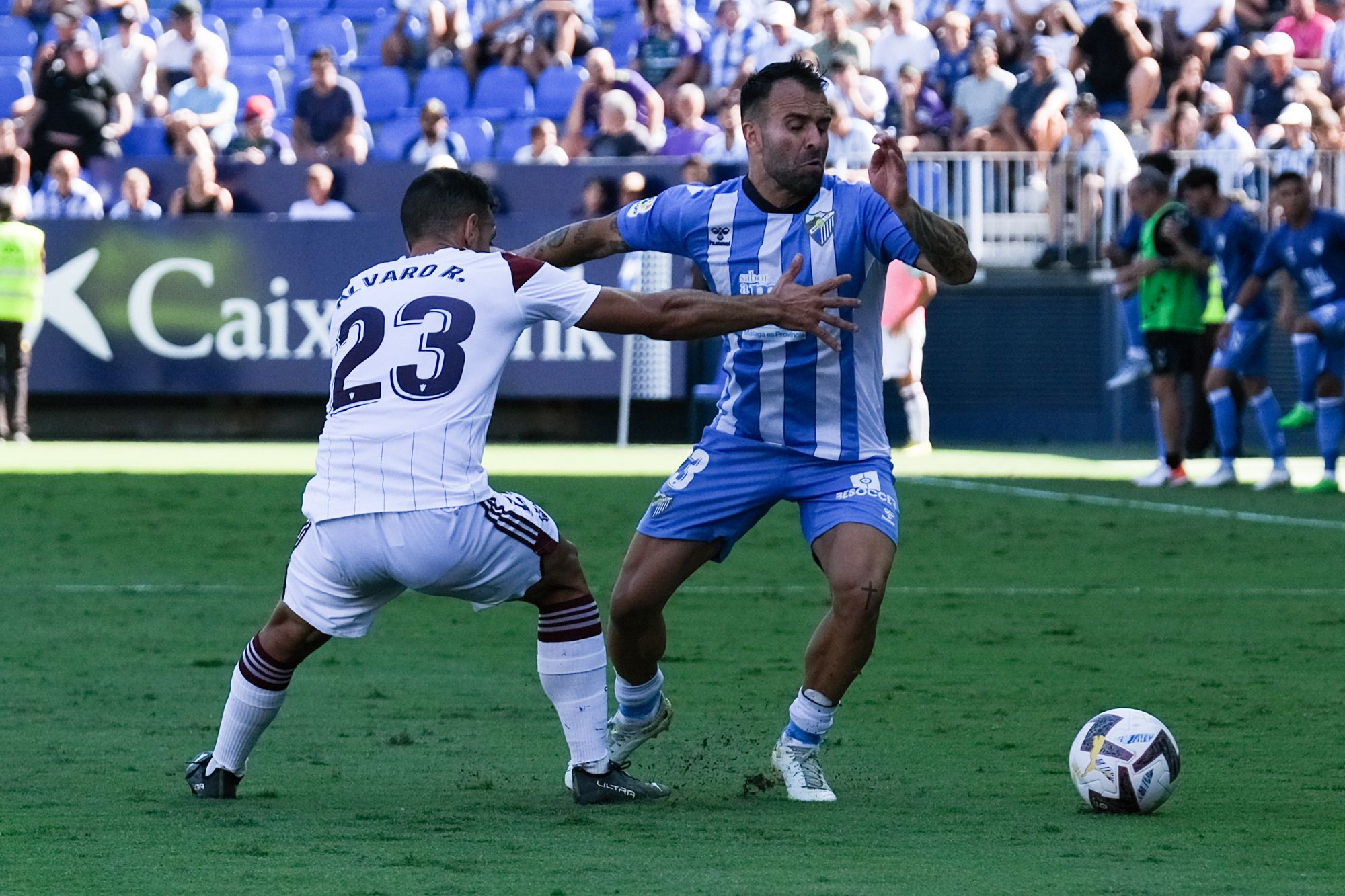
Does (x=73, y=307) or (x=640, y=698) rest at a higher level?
(x=640, y=698)

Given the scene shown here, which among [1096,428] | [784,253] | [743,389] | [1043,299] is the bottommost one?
[1096,428]

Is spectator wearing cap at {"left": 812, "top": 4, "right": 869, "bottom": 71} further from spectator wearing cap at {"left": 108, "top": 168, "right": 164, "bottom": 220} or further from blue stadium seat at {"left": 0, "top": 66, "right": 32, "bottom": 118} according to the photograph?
blue stadium seat at {"left": 0, "top": 66, "right": 32, "bottom": 118}

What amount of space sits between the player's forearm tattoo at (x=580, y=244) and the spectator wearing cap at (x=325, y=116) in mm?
15538

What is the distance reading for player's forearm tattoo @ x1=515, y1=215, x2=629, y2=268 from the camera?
20.2 ft

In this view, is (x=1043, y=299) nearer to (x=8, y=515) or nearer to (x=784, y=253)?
(x=8, y=515)

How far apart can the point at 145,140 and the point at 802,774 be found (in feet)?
58.9

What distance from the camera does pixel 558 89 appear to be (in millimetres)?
22641

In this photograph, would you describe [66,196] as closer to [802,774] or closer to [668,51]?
[668,51]

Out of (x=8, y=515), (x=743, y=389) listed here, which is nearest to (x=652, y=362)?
(x=8, y=515)

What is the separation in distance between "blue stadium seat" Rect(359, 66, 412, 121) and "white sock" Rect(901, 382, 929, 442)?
734cm

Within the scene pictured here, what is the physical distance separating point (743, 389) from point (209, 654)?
3210mm

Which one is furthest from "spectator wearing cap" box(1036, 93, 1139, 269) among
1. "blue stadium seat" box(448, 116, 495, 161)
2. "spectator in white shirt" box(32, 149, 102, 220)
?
"spectator in white shirt" box(32, 149, 102, 220)

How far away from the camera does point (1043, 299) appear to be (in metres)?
20.4

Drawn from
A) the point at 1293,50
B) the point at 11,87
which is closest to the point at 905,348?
the point at 1293,50
